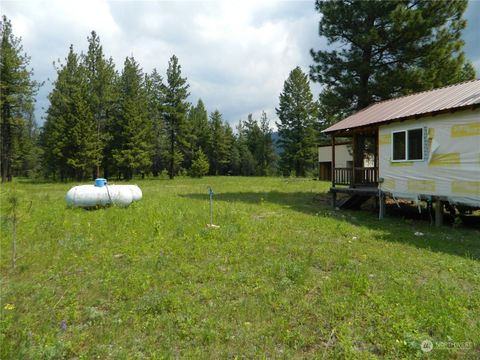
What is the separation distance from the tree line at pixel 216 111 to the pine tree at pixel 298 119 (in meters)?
0.14

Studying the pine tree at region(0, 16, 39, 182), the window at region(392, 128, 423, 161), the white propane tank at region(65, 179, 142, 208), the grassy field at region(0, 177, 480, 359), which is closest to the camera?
the grassy field at region(0, 177, 480, 359)

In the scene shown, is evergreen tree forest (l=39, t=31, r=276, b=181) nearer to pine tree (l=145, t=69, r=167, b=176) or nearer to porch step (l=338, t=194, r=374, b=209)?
pine tree (l=145, t=69, r=167, b=176)

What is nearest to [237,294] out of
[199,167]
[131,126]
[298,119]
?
[131,126]

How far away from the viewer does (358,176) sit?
Result: 14.0 metres

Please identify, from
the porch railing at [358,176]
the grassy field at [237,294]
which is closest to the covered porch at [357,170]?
the porch railing at [358,176]

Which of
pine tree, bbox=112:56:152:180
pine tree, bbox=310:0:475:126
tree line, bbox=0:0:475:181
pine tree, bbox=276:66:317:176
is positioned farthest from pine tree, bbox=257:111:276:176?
pine tree, bbox=310:0:475:126

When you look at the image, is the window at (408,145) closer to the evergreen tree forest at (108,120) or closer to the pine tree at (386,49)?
the pine tree at (386,49)

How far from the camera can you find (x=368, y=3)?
15102mm

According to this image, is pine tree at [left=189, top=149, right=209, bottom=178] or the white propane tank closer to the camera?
the white propane tank

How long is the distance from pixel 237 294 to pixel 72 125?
101 ft

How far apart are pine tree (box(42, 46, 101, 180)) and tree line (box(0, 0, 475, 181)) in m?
0.10

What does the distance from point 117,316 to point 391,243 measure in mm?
6263

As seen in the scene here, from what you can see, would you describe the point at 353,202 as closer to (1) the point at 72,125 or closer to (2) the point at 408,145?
(2) the point at 408,145

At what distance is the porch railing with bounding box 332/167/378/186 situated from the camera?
13.6m
